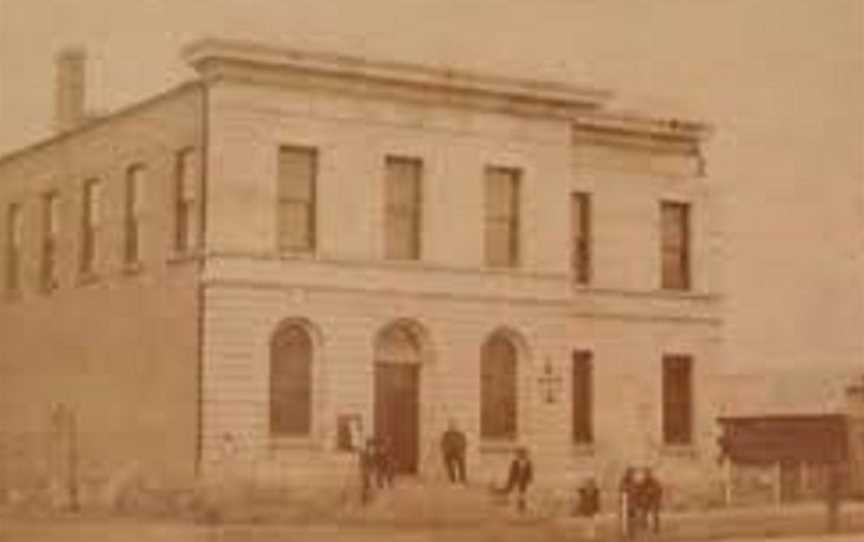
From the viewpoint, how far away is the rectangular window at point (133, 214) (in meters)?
11.9

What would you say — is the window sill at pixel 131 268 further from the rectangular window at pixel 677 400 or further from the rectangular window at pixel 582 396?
the rectangular window at pixel 677 400

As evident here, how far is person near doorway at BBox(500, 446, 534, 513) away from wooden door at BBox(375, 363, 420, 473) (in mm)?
691

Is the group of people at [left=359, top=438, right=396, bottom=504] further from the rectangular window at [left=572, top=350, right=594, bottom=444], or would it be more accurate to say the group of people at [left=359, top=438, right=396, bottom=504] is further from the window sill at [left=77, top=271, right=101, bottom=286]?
the window sill at [left=77, top=271, right=101, bottom=286]

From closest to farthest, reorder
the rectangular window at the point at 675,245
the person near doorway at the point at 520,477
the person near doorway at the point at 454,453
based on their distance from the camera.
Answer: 1. the person near doorway at the point at 520,477
2. the person near doorway at the point at 454,453
3. the rectangular window at the point at 675,245

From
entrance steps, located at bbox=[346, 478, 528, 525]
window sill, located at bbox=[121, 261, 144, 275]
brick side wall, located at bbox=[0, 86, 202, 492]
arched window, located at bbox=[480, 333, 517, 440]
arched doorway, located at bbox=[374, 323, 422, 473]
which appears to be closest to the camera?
brick side wall, located at bbox=[0, 86, 202, 492]

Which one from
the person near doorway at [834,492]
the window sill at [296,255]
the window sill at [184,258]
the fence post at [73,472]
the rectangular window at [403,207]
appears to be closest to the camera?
the person near doorway at [834,492]

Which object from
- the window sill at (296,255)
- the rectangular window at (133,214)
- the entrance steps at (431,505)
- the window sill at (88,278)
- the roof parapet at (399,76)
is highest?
the roof parapet at (399,76)

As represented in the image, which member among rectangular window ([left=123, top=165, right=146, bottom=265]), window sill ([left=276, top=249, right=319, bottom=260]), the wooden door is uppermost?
rectangular window ([left=123, top=165, right=146, bottom=265])

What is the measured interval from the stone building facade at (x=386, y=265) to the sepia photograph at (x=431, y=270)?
27mm

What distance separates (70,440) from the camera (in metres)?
10.4

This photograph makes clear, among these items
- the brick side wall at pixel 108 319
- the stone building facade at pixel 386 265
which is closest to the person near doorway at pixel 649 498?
the stone building facade at pixel 386 265

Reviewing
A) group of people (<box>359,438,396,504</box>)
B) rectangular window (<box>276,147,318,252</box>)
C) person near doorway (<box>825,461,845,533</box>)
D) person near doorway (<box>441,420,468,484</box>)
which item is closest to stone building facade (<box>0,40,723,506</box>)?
rectangular window (<box>276,147,318,252</box>)

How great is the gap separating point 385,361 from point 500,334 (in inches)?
40.8

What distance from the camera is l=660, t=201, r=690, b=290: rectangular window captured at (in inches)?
569
